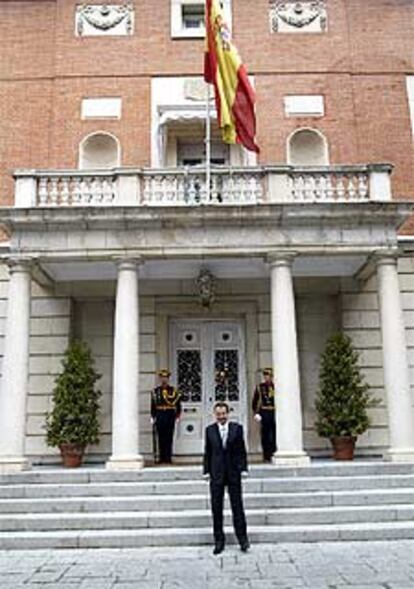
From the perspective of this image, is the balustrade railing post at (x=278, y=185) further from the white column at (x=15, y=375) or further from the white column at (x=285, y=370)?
the white column at (x=15, y=375)

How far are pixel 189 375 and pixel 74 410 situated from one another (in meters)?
2.87

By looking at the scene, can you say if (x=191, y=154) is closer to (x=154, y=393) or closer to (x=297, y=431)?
(x=154, y=393)

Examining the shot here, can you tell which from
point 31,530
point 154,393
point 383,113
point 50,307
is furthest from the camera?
point 383,113

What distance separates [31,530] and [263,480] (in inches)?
135

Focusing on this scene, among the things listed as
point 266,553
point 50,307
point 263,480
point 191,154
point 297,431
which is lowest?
point 266,553

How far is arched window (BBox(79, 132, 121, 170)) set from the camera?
14.4 m

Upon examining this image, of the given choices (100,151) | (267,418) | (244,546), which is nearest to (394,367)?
(267,418)

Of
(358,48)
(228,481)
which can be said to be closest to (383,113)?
(358,48)

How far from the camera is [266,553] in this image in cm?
772

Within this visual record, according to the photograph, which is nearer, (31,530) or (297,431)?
(31,530)

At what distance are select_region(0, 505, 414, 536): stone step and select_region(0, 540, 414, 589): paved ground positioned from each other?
2.13ft

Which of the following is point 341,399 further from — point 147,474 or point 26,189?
point 26,189

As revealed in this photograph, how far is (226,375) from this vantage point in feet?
45.2

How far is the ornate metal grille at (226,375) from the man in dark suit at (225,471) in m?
5.72
